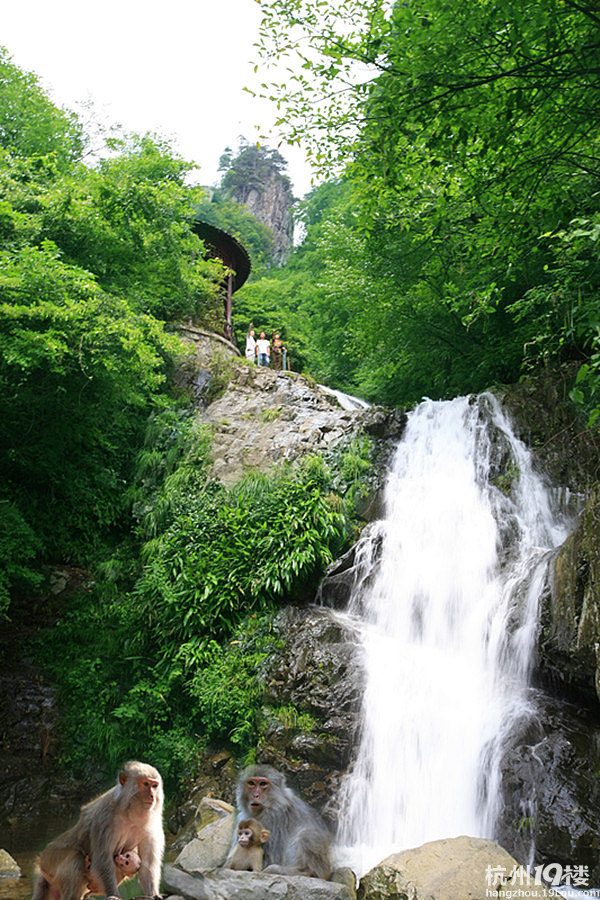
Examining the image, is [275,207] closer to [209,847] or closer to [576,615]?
[576,615]

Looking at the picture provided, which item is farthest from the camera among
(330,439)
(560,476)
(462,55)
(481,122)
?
(330,439)

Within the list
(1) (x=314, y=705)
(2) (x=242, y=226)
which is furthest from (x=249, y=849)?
(2) (x=242, y=226)

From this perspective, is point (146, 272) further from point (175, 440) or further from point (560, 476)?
point (560, 476)

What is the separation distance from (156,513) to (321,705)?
18.0ft

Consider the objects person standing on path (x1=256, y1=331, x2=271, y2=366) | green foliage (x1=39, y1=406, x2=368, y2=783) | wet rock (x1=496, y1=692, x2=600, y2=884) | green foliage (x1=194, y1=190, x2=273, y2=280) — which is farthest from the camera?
green foliage (x1=194, y1=190, x2=273, y2=280)

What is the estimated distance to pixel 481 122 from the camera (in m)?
5.29

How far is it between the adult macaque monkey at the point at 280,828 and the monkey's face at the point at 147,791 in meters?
1.58

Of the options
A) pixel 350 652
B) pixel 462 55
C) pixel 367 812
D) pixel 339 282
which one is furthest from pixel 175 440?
pixel 462 55

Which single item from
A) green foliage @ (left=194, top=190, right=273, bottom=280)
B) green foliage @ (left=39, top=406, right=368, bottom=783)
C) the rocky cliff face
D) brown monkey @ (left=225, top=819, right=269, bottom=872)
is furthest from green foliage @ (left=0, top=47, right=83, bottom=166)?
the rocky cliff face

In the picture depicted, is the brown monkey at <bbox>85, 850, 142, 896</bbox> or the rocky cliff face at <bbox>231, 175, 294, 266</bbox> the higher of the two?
the rocky cliff face at <bbox>231, 175, 294, 266</bbox>

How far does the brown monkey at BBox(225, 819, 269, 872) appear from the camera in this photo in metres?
3.43

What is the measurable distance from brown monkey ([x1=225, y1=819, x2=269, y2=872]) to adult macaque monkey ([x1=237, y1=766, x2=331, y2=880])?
4.0 inches

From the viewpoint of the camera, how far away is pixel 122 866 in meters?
2.25

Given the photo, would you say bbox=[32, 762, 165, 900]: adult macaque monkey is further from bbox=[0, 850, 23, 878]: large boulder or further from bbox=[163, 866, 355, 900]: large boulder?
bbox=[0, 850, 23, 878]: large boulder
